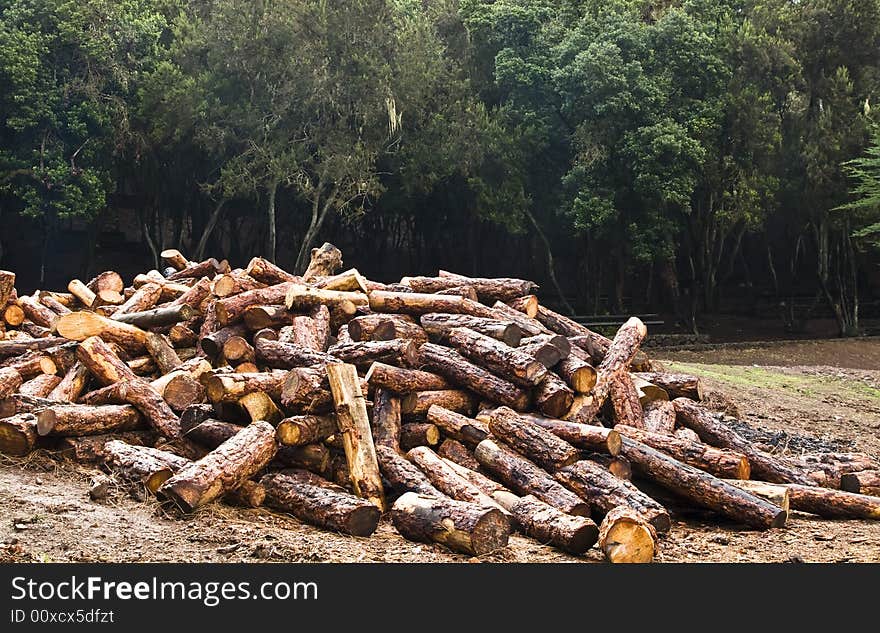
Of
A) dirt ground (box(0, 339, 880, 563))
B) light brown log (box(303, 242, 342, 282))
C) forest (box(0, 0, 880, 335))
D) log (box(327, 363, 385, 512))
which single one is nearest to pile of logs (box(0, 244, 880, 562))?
log (box(327, 363, 385, 512))

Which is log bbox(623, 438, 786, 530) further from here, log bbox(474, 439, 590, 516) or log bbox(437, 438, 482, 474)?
log bbox(437, 438, 482, 474)

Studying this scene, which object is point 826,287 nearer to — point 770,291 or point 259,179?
point 770,291

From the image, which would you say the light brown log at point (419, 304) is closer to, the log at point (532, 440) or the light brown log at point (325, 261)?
the log at point (532, 440)

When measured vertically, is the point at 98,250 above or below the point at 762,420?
above

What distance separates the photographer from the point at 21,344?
10727mm

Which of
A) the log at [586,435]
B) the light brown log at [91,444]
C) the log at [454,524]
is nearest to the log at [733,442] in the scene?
the log at [586,435]

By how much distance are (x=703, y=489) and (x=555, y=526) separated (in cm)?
167

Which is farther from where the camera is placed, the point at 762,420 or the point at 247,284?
the point at 762,420

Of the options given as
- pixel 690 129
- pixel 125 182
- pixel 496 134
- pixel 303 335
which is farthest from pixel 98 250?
pixel 303 335

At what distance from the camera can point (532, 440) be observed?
7.78 meters

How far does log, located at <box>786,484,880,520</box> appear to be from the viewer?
8180mm

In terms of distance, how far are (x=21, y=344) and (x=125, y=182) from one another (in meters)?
22.3

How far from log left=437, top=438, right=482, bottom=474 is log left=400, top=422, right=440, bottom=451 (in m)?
0.10

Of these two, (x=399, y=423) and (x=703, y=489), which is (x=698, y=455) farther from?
(x=399, y=423)
